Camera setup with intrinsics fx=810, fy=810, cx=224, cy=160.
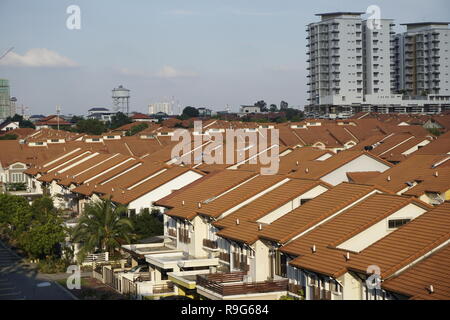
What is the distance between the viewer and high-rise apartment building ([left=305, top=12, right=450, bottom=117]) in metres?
120

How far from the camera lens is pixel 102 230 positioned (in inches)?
1148

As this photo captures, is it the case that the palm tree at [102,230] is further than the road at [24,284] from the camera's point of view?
Yes

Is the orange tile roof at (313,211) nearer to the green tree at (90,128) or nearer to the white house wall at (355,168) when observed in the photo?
the white house wall at (355,168)

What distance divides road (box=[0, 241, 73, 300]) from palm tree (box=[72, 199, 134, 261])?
1.97 metres

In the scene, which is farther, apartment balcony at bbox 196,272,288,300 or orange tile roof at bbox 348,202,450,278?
apartment balcony at bbox 196,272,288,300

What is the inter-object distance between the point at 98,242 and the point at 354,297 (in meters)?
14.5

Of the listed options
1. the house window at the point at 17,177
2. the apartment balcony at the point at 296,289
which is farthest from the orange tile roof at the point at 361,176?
the house window at the point at 17,177

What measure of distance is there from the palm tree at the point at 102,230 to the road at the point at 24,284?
6.47ft

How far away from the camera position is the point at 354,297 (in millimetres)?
16656

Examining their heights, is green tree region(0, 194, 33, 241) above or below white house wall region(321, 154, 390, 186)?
below

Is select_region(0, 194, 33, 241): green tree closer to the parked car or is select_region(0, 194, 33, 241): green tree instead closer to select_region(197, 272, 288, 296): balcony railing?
the parked car

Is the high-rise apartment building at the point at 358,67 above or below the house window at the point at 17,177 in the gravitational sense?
above

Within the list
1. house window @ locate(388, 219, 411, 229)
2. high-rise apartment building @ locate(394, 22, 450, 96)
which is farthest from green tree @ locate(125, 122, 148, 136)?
house window @ locate(388, 219, 411, 229)

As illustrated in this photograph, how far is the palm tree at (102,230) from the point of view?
95.3 ft
